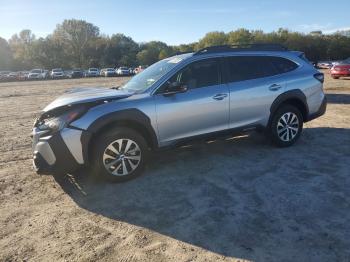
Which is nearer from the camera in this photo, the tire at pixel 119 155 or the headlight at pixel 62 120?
the headlight at pixel 62 120

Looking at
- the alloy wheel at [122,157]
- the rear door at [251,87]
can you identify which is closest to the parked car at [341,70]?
the rear door at [251,87]

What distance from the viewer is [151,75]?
6.50 m

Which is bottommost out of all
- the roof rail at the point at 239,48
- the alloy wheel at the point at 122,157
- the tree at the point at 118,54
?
the alloy wheel at the point at 122,157

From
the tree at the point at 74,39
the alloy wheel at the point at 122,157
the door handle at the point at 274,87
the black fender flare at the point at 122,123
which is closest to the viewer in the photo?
the black fender flare at the point at 122,123

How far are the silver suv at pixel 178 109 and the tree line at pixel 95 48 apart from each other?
8597 cm

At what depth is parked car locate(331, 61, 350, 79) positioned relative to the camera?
2308 centimetres

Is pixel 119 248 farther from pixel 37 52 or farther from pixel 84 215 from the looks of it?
pixel 37 52

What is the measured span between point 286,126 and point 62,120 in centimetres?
409

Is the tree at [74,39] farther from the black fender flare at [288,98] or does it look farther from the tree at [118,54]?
the black fender flare at [288,98]

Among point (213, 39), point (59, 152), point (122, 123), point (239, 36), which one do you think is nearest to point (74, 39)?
point (213, 39)

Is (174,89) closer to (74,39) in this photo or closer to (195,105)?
(195,105)

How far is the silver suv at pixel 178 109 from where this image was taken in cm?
541

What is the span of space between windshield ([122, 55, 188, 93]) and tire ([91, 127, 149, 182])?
0.88 meters

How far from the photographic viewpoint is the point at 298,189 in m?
5.22
